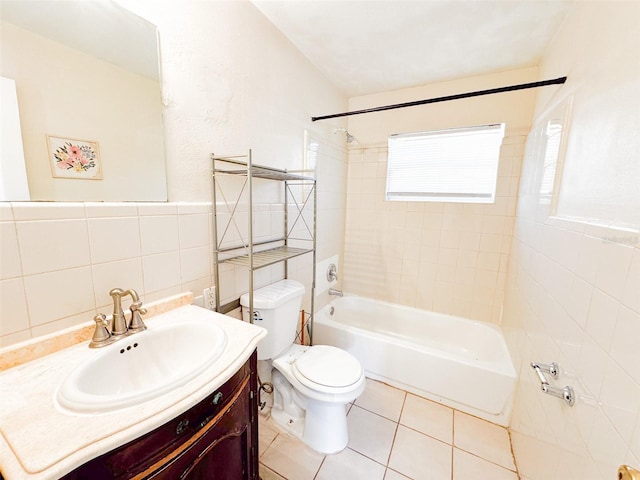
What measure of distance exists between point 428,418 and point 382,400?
295mm

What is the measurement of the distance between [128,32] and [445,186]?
2257 mm

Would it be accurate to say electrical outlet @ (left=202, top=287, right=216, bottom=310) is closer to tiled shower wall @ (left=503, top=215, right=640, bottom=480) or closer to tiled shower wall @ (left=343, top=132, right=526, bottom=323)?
tiled shower wall @ (left=503, top=215, right=640, bottom=480)

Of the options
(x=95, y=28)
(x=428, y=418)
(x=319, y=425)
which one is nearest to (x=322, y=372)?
(x=319, y=425)

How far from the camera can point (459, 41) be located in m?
1.61

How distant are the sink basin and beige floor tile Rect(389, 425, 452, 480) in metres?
1.20

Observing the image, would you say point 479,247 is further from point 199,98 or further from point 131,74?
point 131,74

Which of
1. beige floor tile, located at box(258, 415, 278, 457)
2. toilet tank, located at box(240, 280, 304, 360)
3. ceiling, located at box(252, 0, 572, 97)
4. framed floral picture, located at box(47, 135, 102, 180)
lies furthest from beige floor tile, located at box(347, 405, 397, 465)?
ceiling, located at box(252, 0, 572, 97)

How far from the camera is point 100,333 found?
827mm

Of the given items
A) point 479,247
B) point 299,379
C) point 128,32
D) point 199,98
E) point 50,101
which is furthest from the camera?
point 479,247

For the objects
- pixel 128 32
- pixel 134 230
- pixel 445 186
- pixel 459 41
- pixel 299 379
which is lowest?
pixel 299 379

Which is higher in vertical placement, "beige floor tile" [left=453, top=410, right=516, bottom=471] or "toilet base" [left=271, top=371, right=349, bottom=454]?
"toilet base" [left=271, top=371, right=349, bottom=454]

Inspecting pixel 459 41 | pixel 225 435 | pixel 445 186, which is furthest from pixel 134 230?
pixel 445 186

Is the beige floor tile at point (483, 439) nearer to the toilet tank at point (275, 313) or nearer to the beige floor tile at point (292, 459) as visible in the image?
the beige floor tile at point (292, 459)

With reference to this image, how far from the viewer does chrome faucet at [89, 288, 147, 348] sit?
32.3 inches
